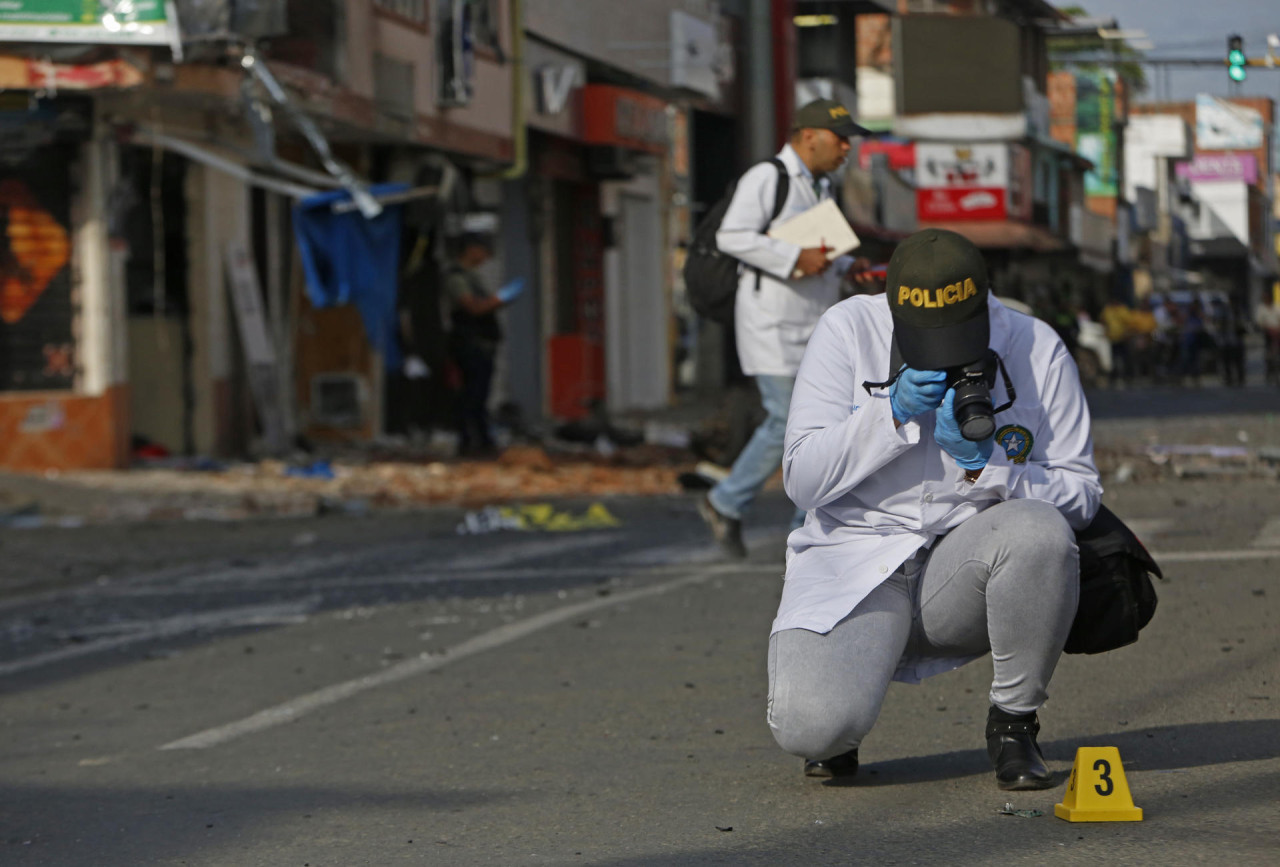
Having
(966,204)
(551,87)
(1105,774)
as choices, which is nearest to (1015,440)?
(1105,774)

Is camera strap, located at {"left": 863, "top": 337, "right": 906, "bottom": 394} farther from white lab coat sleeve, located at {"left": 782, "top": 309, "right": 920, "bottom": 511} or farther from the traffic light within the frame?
the traffic light

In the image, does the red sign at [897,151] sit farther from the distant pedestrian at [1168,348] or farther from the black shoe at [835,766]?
the black shoe at [835,766]

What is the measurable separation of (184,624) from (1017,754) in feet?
Answer: 16.3

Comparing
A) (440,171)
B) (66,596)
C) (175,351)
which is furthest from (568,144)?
(66,596)

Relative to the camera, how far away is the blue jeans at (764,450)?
26.6ft

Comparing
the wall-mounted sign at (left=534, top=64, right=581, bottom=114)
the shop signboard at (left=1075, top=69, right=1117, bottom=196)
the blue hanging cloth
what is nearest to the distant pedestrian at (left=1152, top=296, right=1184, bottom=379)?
the wall-mounted sign at (left=534, top=64, right=581, bottom=114)

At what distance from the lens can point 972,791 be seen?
4.32 metres

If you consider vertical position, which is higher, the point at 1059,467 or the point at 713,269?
the point at 713,269

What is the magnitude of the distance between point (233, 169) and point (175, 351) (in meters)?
2.23

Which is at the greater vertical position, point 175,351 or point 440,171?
point 440,171

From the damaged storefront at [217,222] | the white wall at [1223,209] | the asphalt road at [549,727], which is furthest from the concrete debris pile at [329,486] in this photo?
the white wall at [1223,209]

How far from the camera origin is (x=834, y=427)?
421 cm

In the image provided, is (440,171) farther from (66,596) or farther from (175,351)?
(66,596)

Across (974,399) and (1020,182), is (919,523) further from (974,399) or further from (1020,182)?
(1020,182)
